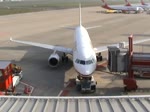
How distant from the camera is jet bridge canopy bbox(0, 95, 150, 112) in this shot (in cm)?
1086

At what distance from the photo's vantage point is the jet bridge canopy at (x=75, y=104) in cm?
1086

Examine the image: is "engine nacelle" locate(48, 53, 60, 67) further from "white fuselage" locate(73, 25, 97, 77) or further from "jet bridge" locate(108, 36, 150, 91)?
"jet bridge" locate(108, 36, 150, 91)

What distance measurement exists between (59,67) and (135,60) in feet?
Result: 32.9

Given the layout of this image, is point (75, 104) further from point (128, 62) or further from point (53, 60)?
point (53, 60)

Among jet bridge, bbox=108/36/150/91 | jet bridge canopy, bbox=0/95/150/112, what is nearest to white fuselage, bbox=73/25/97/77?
jet bridge, bbox=108/36/150/91

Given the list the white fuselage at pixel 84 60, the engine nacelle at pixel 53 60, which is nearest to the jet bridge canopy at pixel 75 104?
the white fuselage at pixel 84 60

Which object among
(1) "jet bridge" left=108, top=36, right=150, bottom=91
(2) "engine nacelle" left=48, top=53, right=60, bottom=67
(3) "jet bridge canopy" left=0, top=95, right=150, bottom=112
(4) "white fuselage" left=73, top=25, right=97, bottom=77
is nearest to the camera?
(3) "jet bridge canopy" left=0, top=95, right=150, bottom=112

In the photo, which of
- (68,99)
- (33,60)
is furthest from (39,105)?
(33,60)

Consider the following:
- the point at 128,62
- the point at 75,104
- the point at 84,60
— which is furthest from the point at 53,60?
the point at 75,104

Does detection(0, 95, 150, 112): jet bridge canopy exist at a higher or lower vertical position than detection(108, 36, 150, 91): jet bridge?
higher

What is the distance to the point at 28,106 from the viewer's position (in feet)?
37.4

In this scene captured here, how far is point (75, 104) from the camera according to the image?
37.5 feet

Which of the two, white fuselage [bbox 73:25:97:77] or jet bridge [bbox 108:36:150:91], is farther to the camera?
jet bridge [bbox 108:36:150:91]

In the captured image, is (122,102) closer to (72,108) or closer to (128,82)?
(72,108)
